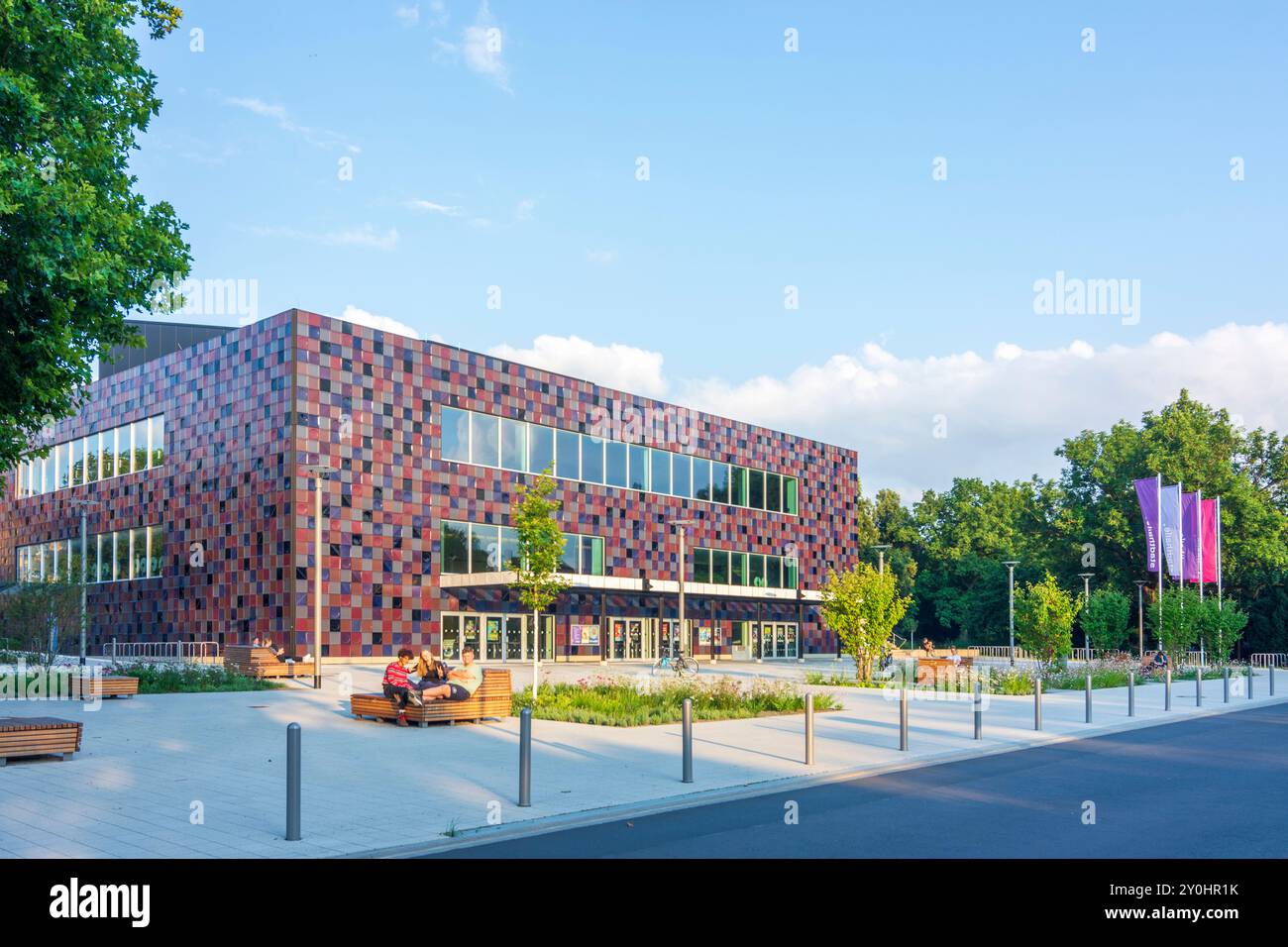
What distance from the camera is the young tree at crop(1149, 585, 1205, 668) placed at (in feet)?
139

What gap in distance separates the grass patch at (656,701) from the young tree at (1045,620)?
12119mm

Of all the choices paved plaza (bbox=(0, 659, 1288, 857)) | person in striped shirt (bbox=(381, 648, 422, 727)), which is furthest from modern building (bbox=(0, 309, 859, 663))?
paved plaza (bbox=(0, 659, 1288, 857))

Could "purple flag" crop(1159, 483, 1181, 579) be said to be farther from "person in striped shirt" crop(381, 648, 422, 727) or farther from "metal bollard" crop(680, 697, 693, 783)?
"metal bollard" crop(680, 697, 693, 783)

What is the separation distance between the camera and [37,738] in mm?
13273

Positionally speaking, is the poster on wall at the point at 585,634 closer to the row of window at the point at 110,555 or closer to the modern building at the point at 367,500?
the modern building at the point at 367,500

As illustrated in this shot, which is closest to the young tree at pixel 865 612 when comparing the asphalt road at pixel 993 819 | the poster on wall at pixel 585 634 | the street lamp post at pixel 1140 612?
the asphalt road at pixel 993 819

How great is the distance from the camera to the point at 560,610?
158ft

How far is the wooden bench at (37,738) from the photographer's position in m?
13.0

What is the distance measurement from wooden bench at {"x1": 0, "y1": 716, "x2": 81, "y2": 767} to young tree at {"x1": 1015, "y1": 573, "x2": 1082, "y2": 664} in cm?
2770

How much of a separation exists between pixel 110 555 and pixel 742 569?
30265 millimetres

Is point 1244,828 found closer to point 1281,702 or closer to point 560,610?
point 1281,702

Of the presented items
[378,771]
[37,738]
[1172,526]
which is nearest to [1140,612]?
[1172,526]

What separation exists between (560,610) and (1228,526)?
41.9 meters
